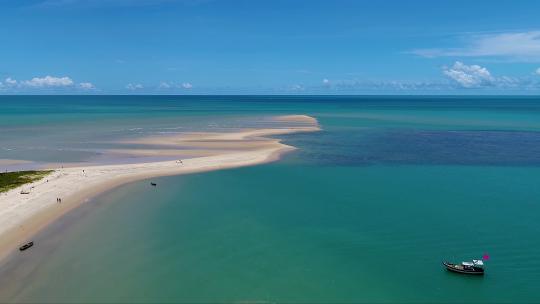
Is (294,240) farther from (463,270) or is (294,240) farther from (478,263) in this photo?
(478,263)

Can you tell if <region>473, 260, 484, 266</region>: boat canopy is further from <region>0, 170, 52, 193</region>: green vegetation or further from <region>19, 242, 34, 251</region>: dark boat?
<region>0, 170, 52, 193</region>: green vegetation

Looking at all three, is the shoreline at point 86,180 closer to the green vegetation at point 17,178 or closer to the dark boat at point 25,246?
the dark boat at point 25,246

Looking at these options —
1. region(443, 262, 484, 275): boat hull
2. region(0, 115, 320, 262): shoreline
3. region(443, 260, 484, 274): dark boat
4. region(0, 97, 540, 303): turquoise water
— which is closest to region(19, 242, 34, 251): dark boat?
region(0, 115, 320, 262): shoreline

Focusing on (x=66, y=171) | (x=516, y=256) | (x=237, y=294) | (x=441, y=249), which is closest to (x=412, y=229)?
(x=441, y=249)

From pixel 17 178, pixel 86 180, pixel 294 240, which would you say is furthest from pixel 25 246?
pixel 17 178

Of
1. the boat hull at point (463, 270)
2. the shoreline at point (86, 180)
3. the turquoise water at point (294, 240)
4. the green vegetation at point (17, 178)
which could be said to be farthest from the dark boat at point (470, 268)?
the green vegetation at point (17, 178)

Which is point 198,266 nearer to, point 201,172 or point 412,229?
point 412,229
